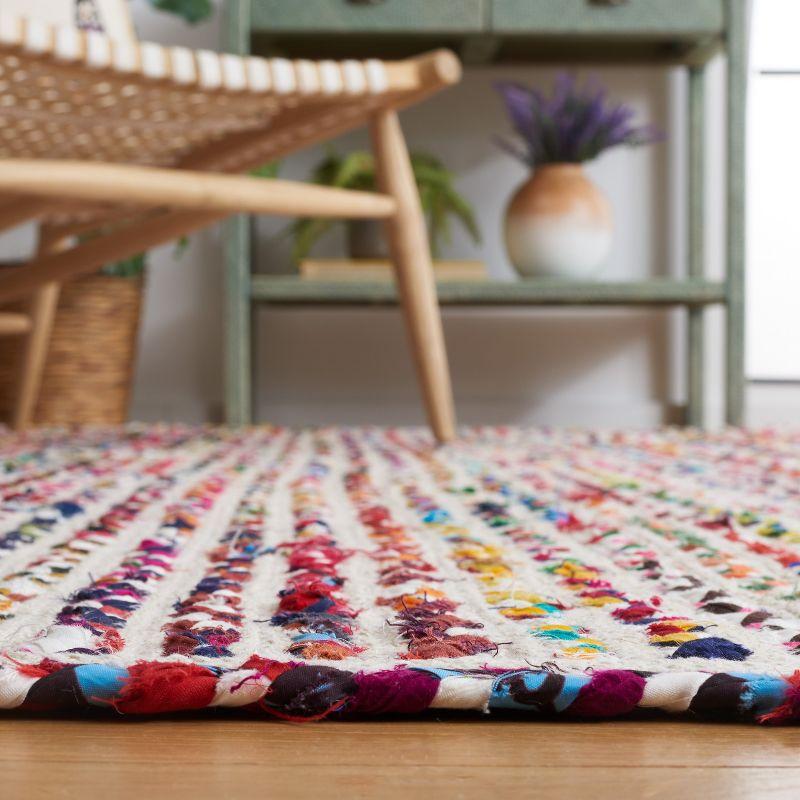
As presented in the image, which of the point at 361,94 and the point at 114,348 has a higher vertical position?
the point at 361,94

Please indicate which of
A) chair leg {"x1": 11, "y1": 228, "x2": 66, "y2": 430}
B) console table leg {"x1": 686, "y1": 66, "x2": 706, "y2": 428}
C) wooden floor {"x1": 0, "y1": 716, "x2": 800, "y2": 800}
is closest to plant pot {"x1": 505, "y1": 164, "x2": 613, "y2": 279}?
console table leg {"x1": 686, "y1": 66, "x2": 706, "y2": 428}

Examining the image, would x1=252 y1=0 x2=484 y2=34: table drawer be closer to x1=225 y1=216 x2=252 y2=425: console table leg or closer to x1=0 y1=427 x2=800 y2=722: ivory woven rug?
x1=225 y1=216 x2=252 y2=425: console table leg

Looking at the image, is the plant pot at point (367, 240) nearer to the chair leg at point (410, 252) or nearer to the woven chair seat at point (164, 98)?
the woven chair seat at point (164, 98)

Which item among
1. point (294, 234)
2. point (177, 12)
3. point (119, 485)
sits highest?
point (177, 12)

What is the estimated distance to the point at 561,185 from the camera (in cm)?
162

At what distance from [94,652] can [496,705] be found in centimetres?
13

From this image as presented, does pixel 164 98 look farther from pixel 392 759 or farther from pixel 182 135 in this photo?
pixel 392 759

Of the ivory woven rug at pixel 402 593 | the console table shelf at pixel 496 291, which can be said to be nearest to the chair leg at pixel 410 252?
the ivory woven rug at pixel 402 593

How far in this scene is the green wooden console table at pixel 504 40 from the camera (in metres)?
1.53

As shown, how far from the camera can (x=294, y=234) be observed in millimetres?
1875

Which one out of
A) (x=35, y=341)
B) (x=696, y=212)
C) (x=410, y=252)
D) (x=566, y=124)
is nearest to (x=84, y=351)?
(x=35, y=341)

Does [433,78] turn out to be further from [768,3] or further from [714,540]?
[768,3]

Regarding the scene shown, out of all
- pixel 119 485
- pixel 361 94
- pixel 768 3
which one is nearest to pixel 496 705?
pixel 119 485

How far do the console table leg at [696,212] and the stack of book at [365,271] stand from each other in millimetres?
437
